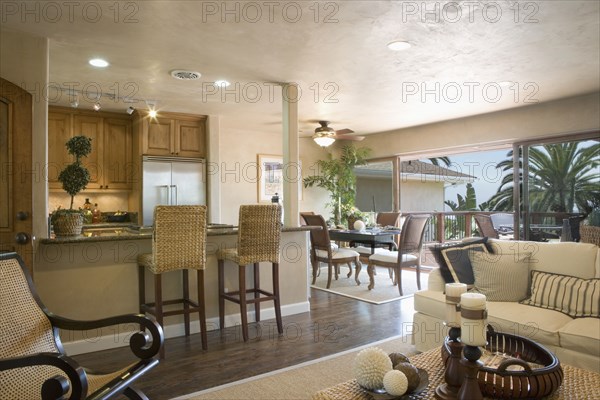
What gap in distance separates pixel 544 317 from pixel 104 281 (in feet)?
10.9

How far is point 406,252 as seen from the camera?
5219mm

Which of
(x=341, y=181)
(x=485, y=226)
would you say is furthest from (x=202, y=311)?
(x=341, y=181)

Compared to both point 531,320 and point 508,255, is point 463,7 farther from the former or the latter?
point 531,320

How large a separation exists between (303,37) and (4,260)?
8.13 feet

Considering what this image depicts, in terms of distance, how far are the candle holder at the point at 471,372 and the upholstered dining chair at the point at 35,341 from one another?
129 cm

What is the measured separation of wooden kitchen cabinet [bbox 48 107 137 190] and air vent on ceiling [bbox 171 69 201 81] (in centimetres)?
206

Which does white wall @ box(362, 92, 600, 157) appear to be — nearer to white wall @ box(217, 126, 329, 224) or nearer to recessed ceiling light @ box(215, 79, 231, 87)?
white wall @ box(217, 126, 329, 224)

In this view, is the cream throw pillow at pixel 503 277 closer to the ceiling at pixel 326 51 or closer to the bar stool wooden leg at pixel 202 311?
the ceiling at pixel 326 51

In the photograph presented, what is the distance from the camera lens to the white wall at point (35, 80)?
9.86 feet

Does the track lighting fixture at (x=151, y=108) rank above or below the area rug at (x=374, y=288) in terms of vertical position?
above

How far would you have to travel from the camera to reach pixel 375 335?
12.0 ft

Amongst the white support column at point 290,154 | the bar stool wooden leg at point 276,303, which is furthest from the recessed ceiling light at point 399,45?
the bar stool wooden leg at point 276,303

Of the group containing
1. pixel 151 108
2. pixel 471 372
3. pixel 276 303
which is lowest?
pixel 276 303

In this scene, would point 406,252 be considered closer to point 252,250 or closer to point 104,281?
point 252,250
